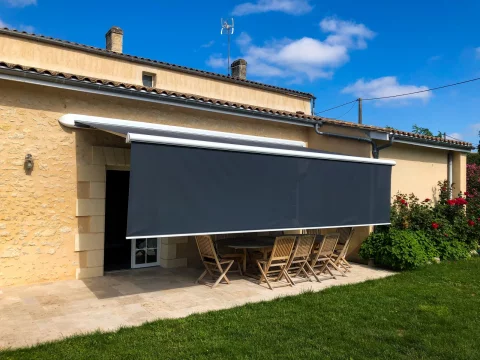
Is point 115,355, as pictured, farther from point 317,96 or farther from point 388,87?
point 388,87

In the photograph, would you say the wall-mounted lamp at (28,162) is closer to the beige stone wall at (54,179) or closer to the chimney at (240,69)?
the beige stone wall at (54,179)

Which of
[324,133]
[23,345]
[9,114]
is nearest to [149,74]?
[324,133]

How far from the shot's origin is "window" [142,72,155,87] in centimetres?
1864

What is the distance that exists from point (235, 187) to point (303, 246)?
8.52 feet

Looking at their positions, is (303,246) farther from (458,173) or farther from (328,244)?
(458,173)

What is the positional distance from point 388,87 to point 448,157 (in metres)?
19.5

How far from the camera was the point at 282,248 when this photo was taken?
909 centimetres

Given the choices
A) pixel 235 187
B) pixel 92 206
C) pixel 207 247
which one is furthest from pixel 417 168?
pixel 92 206

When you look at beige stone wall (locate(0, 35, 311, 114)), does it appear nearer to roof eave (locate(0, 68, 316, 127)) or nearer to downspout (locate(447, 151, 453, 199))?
roof eave (locate(0, 68, 316, 127))

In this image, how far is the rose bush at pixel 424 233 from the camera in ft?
36.2

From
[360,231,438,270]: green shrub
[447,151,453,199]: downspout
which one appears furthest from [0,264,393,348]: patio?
[447,151,453,199]: downspout

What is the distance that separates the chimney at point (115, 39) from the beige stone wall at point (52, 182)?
458 inches

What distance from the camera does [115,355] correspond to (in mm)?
5133

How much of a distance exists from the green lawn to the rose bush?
247cm
